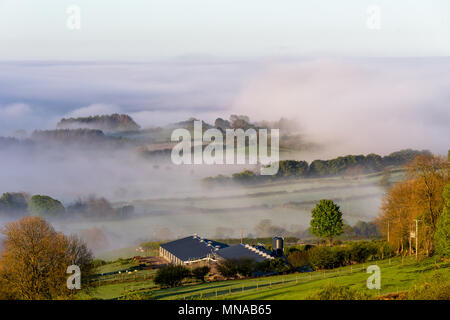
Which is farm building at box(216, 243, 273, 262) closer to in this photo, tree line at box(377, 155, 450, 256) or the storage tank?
the storage tank

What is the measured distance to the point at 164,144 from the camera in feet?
407

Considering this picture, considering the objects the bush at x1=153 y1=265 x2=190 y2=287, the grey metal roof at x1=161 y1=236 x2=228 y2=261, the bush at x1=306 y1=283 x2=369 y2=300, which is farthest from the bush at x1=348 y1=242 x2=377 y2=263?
the bush at x1=306 y1=283 x2=369 y2=300

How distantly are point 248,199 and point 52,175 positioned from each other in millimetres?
41695

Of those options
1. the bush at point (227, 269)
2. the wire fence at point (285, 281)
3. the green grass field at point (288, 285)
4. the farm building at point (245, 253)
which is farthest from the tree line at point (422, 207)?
the bush at point (227, 269)

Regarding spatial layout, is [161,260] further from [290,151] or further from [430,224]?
[290,151]

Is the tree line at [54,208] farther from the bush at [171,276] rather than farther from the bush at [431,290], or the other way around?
the bush at [431,290]

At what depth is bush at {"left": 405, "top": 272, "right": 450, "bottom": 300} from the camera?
32722 mm

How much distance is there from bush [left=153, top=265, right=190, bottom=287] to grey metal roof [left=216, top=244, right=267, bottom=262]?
537 cm

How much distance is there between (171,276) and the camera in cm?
4275

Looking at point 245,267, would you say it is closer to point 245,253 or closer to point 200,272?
point 245,253

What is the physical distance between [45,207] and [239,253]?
5653cm

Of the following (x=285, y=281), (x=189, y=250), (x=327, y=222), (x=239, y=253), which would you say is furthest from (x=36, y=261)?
(x=327, y=222)
